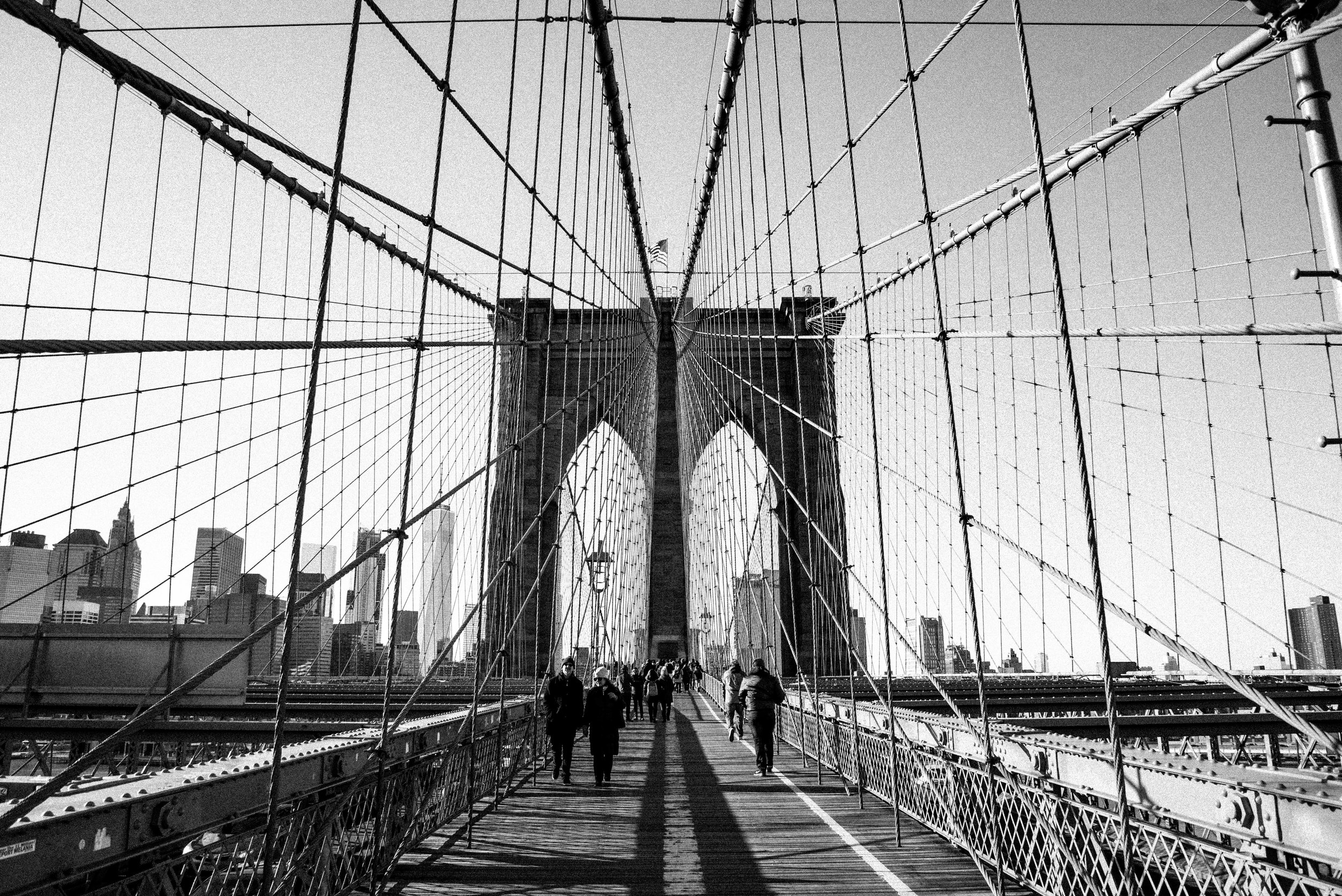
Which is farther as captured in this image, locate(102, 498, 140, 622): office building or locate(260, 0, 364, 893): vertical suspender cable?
locate(102, 498, 140, 622): office building

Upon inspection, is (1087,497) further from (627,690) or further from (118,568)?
(627,690)

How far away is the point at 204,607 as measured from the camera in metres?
9.31

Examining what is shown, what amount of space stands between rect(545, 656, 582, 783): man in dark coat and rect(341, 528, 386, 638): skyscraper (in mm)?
1721

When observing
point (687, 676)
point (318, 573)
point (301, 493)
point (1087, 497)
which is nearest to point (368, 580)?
Answer: point (318, 573)

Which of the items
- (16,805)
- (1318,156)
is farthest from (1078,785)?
(16,805)

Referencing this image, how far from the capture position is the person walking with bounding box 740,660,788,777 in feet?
23.8

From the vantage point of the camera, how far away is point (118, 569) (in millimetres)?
9516

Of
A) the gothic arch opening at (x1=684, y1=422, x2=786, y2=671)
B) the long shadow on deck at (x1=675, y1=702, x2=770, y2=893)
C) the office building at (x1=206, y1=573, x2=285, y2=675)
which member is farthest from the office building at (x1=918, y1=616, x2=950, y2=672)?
the office building at (x1=206, y1=573, x2=285, y2=675)

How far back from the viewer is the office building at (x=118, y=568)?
21.1ft

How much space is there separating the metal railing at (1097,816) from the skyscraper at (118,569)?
5.03m

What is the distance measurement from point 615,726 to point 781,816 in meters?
1.97

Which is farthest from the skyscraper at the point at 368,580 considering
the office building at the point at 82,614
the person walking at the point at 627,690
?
the person walking at the point at 627,690

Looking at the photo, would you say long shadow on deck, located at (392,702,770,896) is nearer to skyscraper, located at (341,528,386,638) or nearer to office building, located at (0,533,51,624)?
skyscraper, located at (341,528,386,638)

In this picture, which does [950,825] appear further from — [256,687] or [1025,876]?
[256,687]
